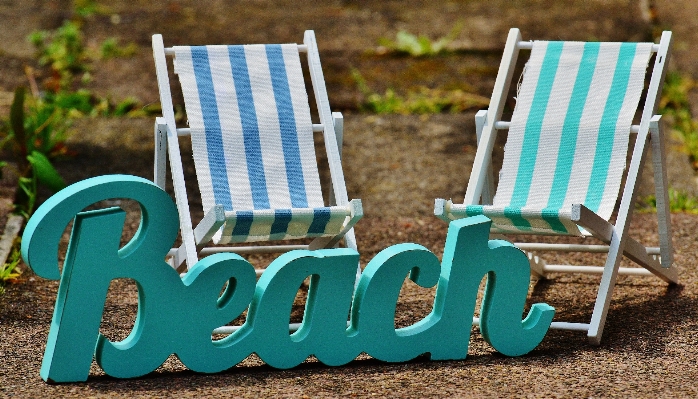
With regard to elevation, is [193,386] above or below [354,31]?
below

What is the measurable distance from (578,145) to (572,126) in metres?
0.10

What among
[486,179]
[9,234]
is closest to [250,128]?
[486,179]

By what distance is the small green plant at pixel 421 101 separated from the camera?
286 inches

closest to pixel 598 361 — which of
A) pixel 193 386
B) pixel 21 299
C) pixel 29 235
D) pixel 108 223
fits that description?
pixel 193 386

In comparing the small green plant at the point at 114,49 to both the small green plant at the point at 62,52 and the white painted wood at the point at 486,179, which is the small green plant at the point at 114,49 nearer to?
the small green plant at the point at 62,52

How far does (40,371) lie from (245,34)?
567 cm

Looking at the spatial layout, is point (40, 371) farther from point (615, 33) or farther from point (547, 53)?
point (615, 33)

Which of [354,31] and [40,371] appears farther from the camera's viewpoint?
[354,31]

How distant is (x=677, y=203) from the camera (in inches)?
215

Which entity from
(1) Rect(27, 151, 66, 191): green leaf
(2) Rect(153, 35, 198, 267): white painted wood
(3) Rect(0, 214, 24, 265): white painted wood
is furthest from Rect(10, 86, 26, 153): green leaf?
(2) Rect(153, 35, 198, 267): white painted wood

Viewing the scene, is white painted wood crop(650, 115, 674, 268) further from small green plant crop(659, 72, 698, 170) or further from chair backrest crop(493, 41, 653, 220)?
small green plant crop(659, 72, 698, 170)

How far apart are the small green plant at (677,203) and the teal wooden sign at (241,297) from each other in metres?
2.12

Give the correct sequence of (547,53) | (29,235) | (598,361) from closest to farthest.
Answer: (29,235) → (598,361) → (547,53)

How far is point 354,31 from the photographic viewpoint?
8.77 metres
